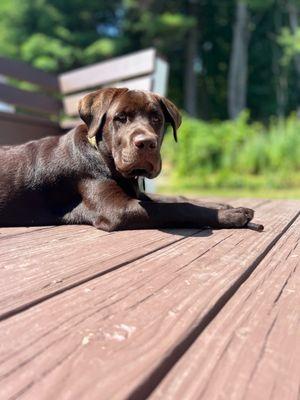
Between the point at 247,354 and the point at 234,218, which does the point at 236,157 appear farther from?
the point at 247,354

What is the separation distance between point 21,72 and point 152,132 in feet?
11.3

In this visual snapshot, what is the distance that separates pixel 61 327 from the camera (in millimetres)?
1055

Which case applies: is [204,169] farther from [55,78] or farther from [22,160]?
[22,160]

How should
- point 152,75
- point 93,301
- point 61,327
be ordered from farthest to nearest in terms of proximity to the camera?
point 152,75
point 93,301
point 61,327

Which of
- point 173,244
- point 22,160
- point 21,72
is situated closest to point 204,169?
point 21,72

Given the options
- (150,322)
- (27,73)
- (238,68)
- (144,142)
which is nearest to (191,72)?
(238,68)

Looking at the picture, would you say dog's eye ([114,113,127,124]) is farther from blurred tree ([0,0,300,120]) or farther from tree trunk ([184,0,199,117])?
tree trunk ([184,0,199,117])

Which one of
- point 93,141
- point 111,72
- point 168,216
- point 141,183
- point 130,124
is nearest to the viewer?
point 168,216

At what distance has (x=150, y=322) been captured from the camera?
1093 mm

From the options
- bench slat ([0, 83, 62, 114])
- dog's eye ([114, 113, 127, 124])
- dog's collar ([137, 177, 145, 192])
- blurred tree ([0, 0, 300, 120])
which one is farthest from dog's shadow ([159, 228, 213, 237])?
blurred tree ([0, 0, 300, 120])

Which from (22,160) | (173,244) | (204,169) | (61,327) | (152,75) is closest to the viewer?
(61,327)

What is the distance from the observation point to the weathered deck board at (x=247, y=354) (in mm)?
809

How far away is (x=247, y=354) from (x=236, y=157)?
902cm

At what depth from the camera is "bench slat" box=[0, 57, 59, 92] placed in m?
5.38
